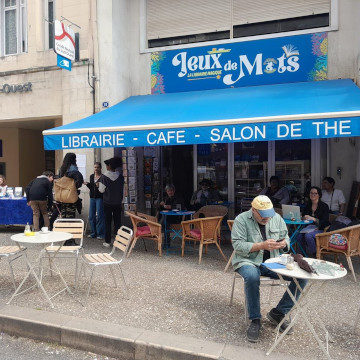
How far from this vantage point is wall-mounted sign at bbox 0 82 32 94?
9031mm

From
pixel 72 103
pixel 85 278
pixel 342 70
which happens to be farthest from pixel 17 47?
pixel 342 70

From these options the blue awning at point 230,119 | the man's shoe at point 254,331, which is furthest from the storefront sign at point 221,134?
the man's shoe at point 254,331

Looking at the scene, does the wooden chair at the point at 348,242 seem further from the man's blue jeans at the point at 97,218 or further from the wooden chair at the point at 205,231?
the man's blue jeans at the point at 97,218

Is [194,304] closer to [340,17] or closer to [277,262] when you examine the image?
[277,262]

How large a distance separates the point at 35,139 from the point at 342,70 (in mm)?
10328

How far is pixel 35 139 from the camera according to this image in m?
13.3

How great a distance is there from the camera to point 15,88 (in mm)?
9156

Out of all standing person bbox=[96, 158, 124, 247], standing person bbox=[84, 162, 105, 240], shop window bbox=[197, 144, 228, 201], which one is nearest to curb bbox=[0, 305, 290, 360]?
standing person bbox=[96, 158, 124, 247]

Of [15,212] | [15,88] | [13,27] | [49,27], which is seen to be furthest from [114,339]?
[13,27]

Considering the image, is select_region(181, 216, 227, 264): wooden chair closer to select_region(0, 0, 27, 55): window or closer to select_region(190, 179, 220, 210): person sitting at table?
select_region(190, 179, 220, 210): person sitting at table

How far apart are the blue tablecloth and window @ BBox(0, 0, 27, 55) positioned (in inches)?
157

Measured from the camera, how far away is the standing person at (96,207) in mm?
7816

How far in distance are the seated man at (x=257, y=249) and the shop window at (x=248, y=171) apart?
5.08m

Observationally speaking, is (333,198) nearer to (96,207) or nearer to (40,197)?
(96,207)
